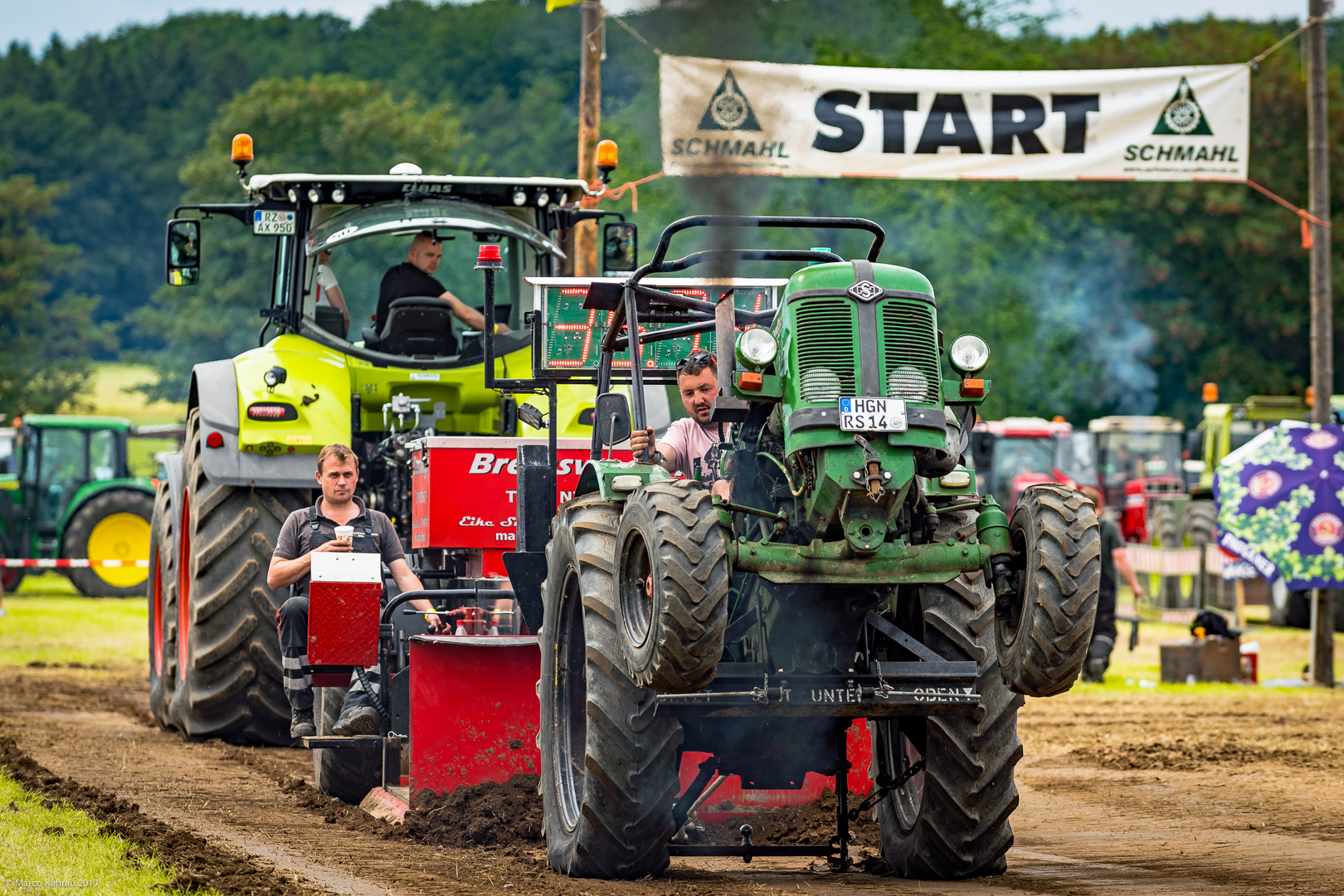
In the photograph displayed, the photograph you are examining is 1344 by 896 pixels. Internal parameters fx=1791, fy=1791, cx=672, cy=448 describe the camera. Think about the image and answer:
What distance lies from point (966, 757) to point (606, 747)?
3.94 feet

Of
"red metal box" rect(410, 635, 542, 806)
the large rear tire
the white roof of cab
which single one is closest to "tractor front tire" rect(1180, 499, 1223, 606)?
the white roof of cab

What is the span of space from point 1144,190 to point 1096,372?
13.8 ft

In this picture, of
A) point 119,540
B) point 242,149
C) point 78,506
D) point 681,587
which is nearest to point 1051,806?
point 681,587

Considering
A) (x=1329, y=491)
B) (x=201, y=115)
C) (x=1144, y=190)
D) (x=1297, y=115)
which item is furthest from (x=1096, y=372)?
(x=201, y=115)

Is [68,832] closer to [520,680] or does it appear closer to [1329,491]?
[520,680]

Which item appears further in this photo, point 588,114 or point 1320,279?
point 1320,279

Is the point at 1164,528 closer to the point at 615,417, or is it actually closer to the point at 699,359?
the point at 699,359

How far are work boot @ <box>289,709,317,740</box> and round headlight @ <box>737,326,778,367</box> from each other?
3411mm

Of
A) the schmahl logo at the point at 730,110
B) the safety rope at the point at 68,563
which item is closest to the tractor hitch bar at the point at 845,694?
the schmahl logo at the point at 730,110

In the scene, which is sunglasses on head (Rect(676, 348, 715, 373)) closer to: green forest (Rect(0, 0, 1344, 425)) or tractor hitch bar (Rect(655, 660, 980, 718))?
tractor hitch bar (Rect(655, 660, 980, 718))

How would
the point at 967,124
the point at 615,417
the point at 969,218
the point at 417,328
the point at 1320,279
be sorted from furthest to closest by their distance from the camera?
1. the point at 969,218
2. the point at 1320,279
3. the point at 967,124
4. the point at 417,328
5. the point at 615,417

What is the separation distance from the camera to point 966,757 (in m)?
5.88

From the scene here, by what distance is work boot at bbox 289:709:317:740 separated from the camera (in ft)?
26.1

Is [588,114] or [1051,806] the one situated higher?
[588,114]
